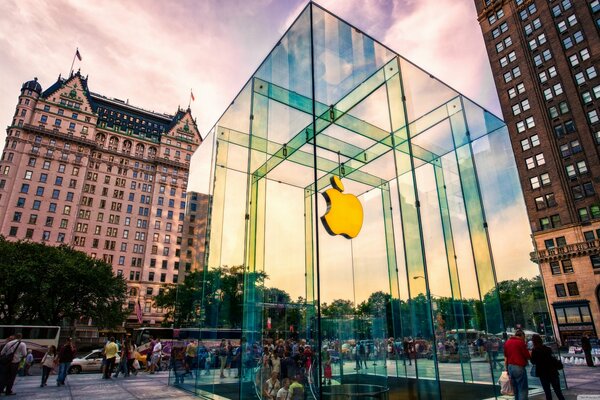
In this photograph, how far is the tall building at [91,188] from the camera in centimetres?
6456

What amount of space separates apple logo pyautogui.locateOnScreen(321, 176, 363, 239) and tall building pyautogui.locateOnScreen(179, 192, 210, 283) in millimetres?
5287

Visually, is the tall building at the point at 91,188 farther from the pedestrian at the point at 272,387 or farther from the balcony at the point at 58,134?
the pedestrian at the point at 272,387

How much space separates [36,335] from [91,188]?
159 ft

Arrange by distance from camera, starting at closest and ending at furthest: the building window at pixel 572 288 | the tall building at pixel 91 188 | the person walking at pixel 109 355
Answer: the person walking at pixel 109 355
the building window at pixel 572 288
the tall building at pixel 91 188

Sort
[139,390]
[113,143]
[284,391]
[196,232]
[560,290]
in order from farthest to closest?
[113,143] < [560,290] < [196,232] < [139,390] < [284,391]

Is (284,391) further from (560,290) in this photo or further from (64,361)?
(560,290)

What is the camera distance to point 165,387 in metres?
11.8

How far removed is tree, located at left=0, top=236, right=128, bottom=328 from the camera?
3550 cm

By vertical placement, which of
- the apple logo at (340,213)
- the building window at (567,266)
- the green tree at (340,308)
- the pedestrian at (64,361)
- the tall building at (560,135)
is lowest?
the pedestrian at (64,361)

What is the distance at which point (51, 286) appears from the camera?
3672cm

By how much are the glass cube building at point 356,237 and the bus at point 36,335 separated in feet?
80.9

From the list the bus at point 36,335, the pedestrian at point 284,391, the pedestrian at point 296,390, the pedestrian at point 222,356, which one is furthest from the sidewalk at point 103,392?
the bus at point 36,335

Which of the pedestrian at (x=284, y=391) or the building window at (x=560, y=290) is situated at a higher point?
the building window at (x=560, y=290)

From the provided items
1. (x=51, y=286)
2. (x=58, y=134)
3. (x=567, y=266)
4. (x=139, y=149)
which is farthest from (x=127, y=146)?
(x=567, y=266)
